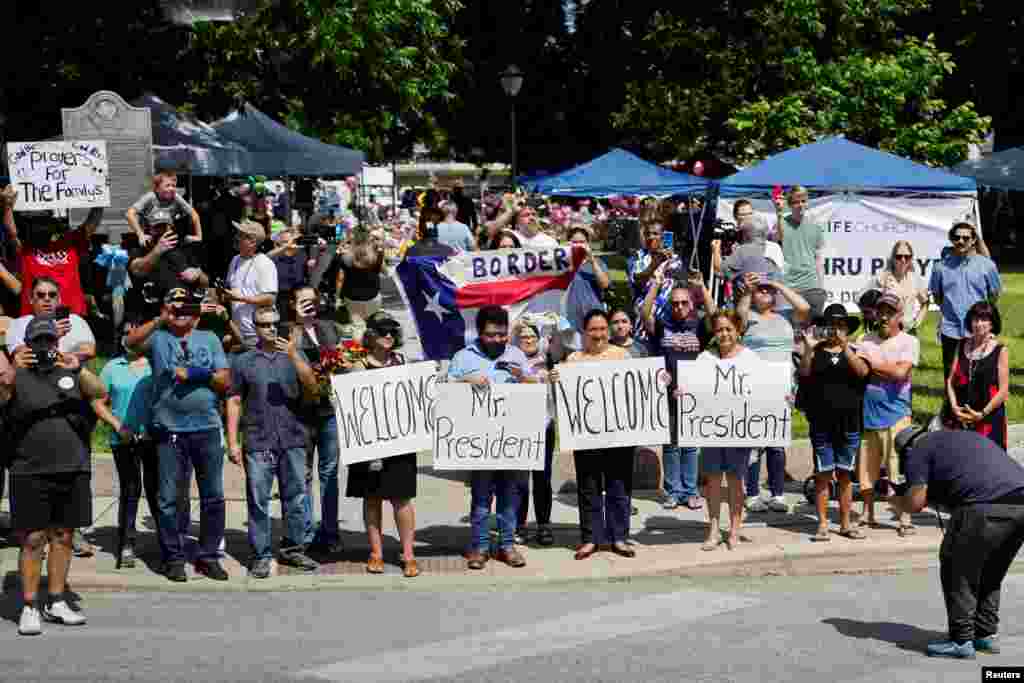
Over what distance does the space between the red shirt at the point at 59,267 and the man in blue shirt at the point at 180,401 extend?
4262 mm

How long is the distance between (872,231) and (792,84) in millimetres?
16103

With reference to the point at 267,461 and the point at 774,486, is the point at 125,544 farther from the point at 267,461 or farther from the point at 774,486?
the point at 774,486

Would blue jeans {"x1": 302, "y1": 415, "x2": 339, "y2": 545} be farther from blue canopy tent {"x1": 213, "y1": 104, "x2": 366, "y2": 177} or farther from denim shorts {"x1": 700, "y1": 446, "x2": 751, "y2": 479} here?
blue canopy tent {"x1": 213, "y1": 104, "x2": 366, "y2": 177}

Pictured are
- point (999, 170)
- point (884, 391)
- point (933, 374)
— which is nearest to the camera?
point (884, 391)

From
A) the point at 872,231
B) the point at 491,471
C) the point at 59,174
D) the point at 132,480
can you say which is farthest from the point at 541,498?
the point at 872,231

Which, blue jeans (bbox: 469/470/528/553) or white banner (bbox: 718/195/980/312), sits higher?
white banner (bbox: 718/195/980/312)

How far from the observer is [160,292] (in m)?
13.0

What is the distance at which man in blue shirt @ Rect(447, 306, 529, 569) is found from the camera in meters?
10.9

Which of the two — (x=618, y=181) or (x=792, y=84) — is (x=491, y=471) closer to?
(x=618, y=181)

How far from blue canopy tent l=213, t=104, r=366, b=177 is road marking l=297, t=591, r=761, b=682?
56.9 feet

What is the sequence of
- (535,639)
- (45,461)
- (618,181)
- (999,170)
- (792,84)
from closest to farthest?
(535,639) → (45,461) → (618,181) → (999,170) → (792,84)

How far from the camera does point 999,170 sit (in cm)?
3183

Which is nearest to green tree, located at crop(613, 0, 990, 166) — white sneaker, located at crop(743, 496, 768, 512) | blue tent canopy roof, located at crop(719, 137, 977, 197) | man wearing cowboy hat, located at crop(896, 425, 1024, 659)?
blue tent canopy roof, located at crop(719, 137, 977, 197)

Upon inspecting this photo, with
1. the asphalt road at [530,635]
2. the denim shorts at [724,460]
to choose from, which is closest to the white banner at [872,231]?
the denim shorts at [724,460]
